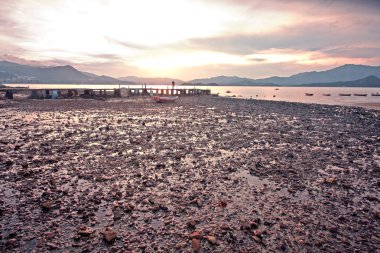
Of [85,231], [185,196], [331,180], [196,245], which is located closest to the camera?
[196,245]

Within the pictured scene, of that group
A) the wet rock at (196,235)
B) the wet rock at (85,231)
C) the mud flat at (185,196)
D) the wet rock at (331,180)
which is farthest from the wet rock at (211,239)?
the wet rock at (331,180)

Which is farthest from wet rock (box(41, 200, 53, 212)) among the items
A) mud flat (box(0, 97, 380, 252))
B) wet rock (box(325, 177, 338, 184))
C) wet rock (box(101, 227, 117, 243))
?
wet rock (box(325, 177, 338, 184))

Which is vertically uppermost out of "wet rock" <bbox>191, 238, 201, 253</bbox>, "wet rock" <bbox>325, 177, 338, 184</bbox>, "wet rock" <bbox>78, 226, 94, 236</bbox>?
"wet rock" <bbox>325, 177, 338, 184</bbox>

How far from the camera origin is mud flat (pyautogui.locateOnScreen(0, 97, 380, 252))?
5969 mm

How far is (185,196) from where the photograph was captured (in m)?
8.47

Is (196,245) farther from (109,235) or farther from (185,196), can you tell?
(185,196)

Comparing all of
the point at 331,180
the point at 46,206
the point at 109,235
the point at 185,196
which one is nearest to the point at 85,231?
the point at 109,235

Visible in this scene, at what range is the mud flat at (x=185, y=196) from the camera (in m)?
5.97

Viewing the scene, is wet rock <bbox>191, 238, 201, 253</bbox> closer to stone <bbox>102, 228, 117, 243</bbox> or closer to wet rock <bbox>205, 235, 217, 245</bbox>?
wet rock <bbox>205, 235, 217, 245</bbox>

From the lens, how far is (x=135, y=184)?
9344 mm

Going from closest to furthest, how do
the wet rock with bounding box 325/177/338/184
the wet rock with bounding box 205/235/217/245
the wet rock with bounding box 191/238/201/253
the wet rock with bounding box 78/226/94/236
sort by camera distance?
the wet rock with bounding box 191/238/201/253
the wet rock with bounding box 205/235/217/245
the wet rock with bounding box 78/226/94/236
the wet rock with bounding box 325/177/338/184

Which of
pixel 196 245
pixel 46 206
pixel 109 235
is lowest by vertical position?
pixel 196 245

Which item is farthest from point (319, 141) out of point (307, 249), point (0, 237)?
point (0, 237)

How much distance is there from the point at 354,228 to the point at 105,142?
13.7 m
